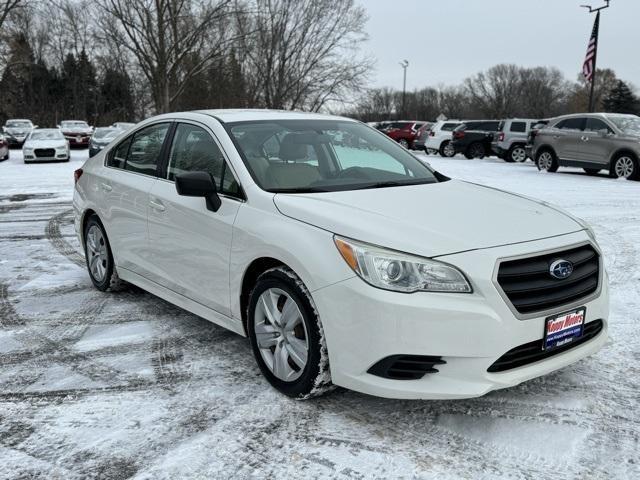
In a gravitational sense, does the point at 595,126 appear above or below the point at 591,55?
below

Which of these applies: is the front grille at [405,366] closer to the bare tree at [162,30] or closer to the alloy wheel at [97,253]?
the alloy wheel at [97,253]

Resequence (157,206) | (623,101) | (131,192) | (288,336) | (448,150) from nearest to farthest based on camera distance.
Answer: (288,336) < (157,206) < (131,192) < (448,150) < (623,101)

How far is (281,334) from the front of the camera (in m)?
3.42

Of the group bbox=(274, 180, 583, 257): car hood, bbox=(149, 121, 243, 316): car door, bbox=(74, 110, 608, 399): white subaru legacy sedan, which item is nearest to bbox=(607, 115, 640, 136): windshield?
bbox=(74, 110, 608, 399): white subaru legacy sedan

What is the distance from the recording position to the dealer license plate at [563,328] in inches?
118

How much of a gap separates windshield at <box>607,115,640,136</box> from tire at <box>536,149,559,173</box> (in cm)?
211

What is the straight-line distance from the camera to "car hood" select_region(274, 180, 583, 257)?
9.82 ft

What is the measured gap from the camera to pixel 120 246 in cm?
507

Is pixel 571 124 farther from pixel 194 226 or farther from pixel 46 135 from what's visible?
pixel 46 135

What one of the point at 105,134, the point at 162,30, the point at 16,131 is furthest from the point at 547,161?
the point at 16,131

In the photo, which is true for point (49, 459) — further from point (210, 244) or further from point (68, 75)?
point (68, 75)

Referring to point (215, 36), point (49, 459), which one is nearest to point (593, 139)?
point (49, 459)

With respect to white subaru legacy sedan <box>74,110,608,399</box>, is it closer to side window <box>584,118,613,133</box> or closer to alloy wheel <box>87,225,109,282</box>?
alloy wheel <box>87,225,109,282</box>

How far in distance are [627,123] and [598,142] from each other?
2.74 feet
